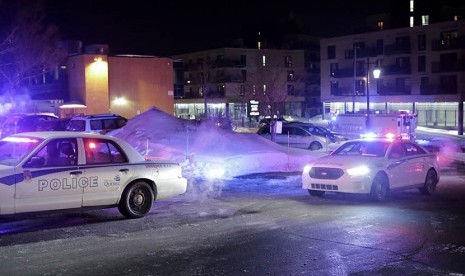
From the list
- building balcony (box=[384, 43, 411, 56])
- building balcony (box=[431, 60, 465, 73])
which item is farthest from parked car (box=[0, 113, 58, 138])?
building balcony (box=[384, 43, 411, 56])

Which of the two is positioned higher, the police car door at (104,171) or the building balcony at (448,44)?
the building balcony at (448,44)

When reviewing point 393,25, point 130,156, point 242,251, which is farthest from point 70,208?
point 393,25

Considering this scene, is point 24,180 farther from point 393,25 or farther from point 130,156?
point 393,25

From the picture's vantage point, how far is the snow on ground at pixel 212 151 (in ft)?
61.1

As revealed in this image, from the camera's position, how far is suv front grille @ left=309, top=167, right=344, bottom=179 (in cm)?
1316

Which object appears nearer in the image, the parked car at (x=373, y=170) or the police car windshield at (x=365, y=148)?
the parked car at (x=373, y=170)

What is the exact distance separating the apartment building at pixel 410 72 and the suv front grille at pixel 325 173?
4731 cm

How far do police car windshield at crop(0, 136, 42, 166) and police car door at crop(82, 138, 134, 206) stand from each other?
0.89 m

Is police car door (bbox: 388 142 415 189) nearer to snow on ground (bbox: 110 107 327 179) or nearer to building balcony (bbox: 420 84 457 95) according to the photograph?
snow on ground (bbox: 110 107 327 179)

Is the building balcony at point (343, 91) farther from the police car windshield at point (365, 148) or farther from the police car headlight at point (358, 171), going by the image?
the police car headlight at point (358, 171)

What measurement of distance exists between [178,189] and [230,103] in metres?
76.0

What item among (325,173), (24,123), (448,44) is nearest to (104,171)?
(325,173)

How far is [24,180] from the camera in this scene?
909cm

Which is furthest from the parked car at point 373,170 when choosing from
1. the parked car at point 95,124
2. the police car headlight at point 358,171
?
the parked car at point 95,124
